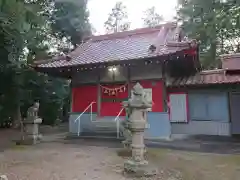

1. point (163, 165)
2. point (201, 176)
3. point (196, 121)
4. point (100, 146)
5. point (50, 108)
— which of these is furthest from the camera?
point (50, 108)

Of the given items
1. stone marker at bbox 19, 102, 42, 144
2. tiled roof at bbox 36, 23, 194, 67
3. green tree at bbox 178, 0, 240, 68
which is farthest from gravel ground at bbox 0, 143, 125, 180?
green tree at bbox 178, 0, 240, 68

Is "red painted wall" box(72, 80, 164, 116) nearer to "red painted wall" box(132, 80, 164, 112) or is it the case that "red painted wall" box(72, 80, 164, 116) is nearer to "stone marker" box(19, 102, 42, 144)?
"red painted wall" box(132, 80, 164, 112)

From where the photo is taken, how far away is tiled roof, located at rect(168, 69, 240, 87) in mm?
11055

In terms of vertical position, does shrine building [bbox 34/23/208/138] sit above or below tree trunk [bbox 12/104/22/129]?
above

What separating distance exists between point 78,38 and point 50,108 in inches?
214

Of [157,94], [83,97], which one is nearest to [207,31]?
[157,94]

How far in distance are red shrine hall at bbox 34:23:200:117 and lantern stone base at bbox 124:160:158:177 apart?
484 cm

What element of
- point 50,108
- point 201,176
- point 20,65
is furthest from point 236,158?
point 50,108

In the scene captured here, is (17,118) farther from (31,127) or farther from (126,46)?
(126,46)

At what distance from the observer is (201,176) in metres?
5.73

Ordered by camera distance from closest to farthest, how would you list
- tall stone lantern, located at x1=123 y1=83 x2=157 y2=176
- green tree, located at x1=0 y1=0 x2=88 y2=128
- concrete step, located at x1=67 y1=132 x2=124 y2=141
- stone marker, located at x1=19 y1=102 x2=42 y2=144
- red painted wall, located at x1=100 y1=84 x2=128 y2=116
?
tall stone lantern, located at x1=123 y1=83 x2=157 y2=176 < stone marker, located at x1=19 y1=102 x2=42 y2=144 < concrete step, located at x1=67 y1=132 x2=124 y2=141 < green tree, located at x1=0 y1=0 x2=88 y2=128 < red painted wall, located at x1=100 y1=84 x2=128 y2=116

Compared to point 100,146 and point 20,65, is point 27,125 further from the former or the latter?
point 20,65

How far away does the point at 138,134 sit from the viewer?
5.76 m

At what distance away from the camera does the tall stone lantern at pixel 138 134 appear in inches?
217
